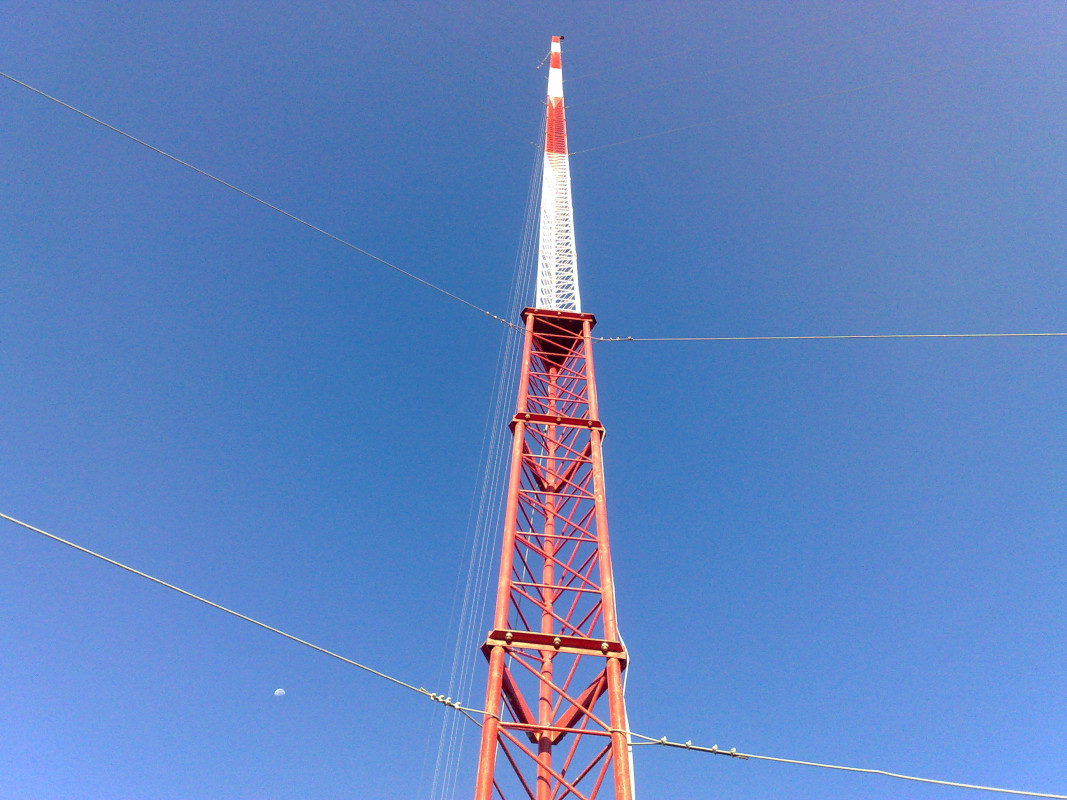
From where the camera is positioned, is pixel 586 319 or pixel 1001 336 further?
pixel 586 319

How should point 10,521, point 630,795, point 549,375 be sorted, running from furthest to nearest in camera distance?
point 549,375, point 630,795, point 10,521

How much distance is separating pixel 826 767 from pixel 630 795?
3.03 metres

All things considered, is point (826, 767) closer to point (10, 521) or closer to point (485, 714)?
point (485, 714)

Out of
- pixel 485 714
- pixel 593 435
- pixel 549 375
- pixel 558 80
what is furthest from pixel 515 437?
pixel 558 80

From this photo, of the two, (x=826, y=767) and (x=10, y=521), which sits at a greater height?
(x=10, y=521)

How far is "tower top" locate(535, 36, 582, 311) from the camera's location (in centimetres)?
2102

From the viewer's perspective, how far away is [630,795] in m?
9.95

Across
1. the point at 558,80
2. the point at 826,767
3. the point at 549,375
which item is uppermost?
the point at 558,80

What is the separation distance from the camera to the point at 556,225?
23188mm

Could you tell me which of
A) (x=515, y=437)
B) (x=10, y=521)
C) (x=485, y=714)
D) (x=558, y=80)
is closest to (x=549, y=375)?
(x=515, y=437)

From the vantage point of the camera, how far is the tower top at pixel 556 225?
21.0m

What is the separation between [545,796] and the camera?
431 inches

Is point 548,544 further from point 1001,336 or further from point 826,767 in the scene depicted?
point 1001,336

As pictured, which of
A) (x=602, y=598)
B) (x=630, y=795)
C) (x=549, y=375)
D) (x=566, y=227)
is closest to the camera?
(x=630, y=795)
